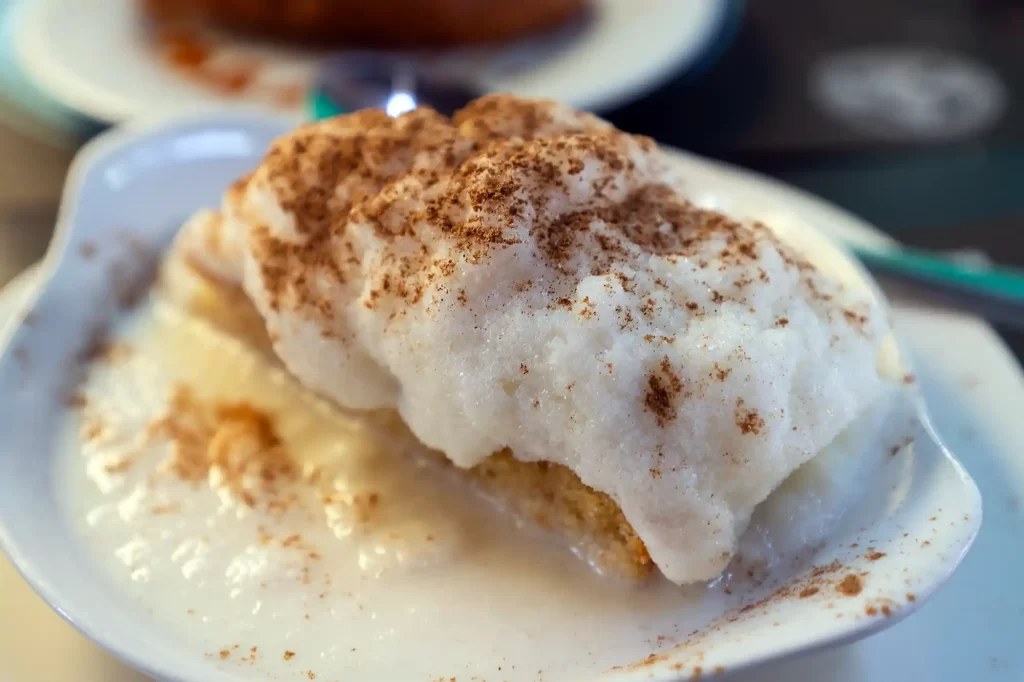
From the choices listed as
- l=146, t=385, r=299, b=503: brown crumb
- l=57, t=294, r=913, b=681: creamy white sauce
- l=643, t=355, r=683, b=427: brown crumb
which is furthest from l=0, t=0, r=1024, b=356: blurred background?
l=643, t=355, r=683, b=427: brown crumb

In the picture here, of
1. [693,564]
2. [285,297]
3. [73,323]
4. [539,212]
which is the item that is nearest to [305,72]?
[73,323]

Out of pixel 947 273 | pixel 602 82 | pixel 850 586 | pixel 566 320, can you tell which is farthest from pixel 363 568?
pixel 602 82

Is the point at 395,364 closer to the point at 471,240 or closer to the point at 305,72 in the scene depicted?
the point at 471,240

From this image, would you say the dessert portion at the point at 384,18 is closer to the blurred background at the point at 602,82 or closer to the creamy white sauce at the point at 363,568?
the blurred background at the point at 602,82

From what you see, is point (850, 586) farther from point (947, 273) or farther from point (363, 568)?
point (947, 273)

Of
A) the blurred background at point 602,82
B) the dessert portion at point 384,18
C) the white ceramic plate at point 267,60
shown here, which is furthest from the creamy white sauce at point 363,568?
the dessert portion at point 384,18

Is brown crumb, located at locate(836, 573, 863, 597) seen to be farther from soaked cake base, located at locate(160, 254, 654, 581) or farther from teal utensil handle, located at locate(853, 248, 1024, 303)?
teal utensil handle, located at locate(853, 248, 1024, 303)
